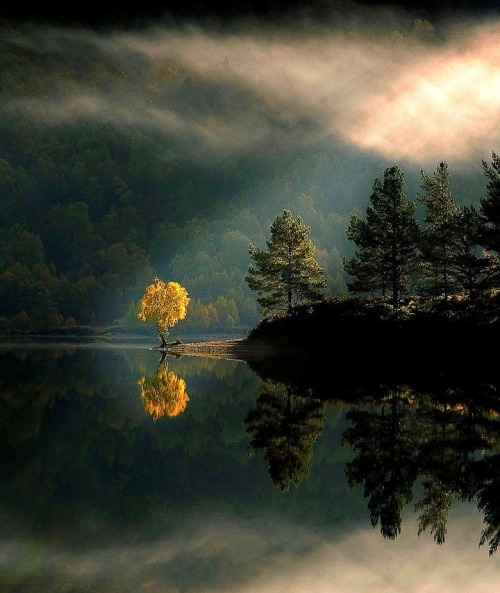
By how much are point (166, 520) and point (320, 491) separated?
4.47 metres

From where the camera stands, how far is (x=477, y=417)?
28469 mm

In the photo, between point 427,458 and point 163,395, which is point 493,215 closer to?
point 163,395

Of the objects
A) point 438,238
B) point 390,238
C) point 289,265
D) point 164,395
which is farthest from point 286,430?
point 289,265

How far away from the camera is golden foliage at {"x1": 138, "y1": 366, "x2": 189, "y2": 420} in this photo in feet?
111

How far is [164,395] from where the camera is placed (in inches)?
1628

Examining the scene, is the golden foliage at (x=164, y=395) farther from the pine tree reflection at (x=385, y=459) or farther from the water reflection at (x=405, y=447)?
the pine tree reflection at (x=385, y=459)

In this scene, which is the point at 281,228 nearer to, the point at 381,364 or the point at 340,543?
the point at 381,364

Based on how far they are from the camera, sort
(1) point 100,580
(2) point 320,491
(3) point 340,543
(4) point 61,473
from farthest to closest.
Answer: (4) point 61,473, (2) point 320,491, (3) point 340,543, (1) point 100,580

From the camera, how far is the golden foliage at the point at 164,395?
3375 centimetres

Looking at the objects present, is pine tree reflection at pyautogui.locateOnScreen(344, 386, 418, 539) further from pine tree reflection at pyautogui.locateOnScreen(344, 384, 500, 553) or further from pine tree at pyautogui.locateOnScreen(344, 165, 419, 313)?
pine tree at pyautogui.locateOnScreen(344, 165, 419, 313)

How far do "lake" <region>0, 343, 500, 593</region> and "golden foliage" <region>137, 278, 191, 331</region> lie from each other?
10056 centimetres

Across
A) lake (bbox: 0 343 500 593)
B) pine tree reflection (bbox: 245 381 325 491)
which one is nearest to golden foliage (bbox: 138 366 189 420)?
lake (bbox: 0 343 500 593)

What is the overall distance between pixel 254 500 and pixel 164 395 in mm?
25102

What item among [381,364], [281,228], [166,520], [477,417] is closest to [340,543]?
[166,520]
